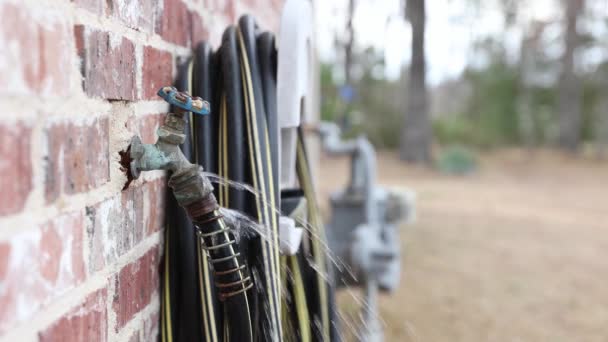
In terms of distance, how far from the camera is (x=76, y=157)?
711 millimetres

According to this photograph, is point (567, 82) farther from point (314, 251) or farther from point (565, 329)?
point (314, 251)

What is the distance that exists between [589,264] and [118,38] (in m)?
5.50

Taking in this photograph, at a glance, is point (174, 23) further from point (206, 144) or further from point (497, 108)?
point (497, 108)

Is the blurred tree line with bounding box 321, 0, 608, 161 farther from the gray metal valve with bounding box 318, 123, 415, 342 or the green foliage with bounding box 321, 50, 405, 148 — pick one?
the gray metal valve with bounding box 318, 123, 415, 342

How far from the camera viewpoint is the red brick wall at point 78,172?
595mm

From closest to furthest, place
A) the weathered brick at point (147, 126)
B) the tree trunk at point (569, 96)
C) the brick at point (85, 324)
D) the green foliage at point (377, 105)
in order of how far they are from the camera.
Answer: the brick at point (85, 324) → the weathered brick at point (147, 126) → the tree trunk at point (569, 96) → the green foliage at point (377, 105)

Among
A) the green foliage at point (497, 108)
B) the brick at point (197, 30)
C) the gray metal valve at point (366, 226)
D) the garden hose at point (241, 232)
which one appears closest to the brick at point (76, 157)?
the garden hose at point (241, 232)

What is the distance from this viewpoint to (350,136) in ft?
42.1

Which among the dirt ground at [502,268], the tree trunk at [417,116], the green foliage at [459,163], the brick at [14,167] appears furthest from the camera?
the tree trunk at [417,116]

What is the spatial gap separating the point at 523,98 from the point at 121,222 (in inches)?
645

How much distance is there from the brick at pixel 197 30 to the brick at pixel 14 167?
689 millimetres

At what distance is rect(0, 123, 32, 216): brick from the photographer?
57 cm

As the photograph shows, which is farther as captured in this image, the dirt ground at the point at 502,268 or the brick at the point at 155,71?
the dirt ground at the point at 502,268

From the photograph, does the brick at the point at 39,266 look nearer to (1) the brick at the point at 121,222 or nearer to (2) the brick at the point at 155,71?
(1) the brick at the point at 121,222
